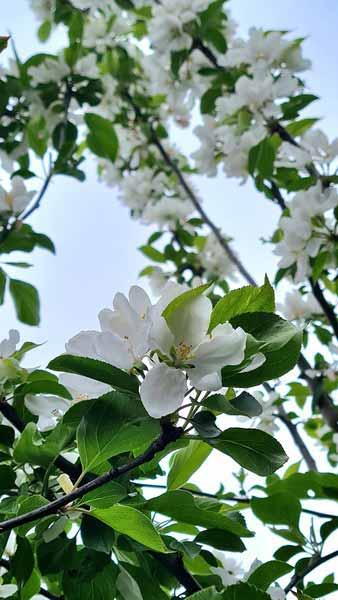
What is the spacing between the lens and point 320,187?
1.68m

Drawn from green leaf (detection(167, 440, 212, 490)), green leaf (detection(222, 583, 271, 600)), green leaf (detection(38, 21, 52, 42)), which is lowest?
green leaf (detection(222, 583, 271, 600))

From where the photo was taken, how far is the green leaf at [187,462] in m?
0.80

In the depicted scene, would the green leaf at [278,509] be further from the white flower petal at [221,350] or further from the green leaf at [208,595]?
the white flower petal at [221,350]

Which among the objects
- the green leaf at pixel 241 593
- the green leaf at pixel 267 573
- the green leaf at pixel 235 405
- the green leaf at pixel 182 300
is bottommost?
the green leaf at pixel 267 573

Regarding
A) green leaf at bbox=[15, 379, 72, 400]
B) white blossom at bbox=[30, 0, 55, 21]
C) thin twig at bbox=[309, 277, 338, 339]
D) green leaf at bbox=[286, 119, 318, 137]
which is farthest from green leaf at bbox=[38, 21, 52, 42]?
green leaf at bbox=[15, 379, 72, 400]

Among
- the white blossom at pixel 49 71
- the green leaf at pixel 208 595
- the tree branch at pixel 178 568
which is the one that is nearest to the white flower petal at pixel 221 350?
the green leaf at pixel 208 595

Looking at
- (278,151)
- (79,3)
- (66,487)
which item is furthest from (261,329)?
(79,3)

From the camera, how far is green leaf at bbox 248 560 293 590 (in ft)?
2.71

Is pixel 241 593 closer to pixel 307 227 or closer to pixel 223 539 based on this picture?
pixel 223 539

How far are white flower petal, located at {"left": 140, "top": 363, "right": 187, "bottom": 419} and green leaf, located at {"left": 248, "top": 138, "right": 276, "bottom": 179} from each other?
1.40m

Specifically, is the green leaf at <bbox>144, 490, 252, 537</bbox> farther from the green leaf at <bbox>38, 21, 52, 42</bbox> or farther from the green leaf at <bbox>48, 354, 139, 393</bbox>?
the green leaf at <bbox>38, 21, 52, 42</bbox>

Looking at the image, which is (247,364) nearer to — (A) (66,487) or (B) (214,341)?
(B) (214,341)

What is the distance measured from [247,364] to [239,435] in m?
0.06

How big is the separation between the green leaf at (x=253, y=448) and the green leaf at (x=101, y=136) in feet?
5.90
